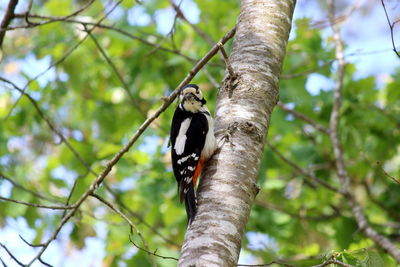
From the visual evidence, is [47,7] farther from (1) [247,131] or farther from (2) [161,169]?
(1) [247,131]

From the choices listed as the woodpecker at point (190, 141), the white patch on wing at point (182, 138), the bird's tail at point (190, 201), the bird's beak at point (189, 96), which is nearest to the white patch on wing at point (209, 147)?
the woodpecker at point (190, 141)

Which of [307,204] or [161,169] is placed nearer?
[161,169]

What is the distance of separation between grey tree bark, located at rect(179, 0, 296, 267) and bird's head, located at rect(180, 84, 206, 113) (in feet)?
2.17

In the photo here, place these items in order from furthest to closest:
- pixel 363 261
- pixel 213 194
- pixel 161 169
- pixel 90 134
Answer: pixel 90 134
pixel 161 169
pixel 213 194
pixel 363 261

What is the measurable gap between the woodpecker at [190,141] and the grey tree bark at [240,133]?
0.59 ft

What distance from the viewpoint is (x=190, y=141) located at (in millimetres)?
3107

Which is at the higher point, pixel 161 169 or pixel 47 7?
pixel 47 7

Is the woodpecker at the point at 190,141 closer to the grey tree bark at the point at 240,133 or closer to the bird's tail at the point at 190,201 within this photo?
the bird's tail at the point at 190,201

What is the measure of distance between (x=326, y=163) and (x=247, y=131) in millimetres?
2913

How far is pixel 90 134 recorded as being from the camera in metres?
7.66

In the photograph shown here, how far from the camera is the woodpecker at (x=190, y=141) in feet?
8.91

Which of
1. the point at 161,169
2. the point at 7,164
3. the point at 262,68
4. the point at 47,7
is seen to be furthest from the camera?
the point at 47,7

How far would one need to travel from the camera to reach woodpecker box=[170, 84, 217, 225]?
272 cm

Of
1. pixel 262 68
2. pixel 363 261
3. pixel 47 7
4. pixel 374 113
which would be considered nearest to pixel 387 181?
pixel 374 113
